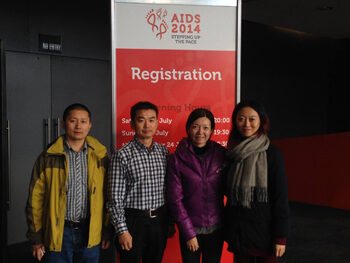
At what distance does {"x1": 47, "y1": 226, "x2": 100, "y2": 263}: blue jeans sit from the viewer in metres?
2.06

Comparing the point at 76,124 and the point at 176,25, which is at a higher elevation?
the point at 176,25

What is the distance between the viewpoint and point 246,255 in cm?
203

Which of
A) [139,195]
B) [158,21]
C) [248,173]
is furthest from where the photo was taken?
[158,21]

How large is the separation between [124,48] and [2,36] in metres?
2.15

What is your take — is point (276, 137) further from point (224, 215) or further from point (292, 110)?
point (224, 215)

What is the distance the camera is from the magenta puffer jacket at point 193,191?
2.04 meters

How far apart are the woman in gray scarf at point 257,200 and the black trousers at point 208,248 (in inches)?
3.8

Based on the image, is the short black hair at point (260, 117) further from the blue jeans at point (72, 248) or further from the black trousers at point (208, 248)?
the blue jeans at point (72, 248)

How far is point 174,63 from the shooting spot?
2.57 meters

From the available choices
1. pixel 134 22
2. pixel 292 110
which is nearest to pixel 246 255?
pixel 134 22

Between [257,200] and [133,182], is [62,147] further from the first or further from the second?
[257,200]

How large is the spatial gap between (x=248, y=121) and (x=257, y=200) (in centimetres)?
41

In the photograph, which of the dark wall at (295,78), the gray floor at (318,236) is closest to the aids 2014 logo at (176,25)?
the gray floor at (318,236)

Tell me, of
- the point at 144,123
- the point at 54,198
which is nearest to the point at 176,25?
the point at 144,123
